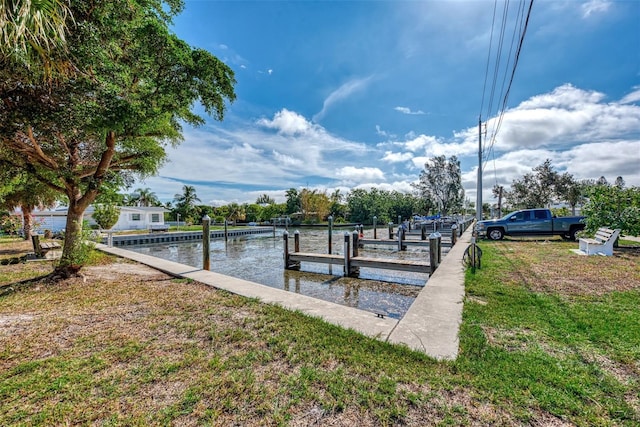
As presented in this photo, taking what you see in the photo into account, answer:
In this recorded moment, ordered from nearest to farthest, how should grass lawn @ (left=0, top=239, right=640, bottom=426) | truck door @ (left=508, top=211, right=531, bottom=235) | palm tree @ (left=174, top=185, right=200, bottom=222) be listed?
grass lawn @ (left=0, top=239, right=640, bottom=426) < truck door @ (left=508, top=211, right=531, bottom=235) < palm tree @ (left=174, top=185, right=200, bottom=222)

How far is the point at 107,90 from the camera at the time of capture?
15.9 feet

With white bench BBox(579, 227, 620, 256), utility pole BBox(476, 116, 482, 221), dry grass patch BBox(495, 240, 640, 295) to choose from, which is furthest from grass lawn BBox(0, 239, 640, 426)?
utility pole BBox(476, 116, 482, 221)

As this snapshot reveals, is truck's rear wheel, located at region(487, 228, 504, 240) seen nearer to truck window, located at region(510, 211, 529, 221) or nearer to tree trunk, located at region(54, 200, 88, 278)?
truck window, located at region(510, 211, 529, 221)

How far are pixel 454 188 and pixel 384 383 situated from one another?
138 ft

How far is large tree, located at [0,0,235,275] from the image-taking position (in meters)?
4.42

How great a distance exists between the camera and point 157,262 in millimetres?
9812

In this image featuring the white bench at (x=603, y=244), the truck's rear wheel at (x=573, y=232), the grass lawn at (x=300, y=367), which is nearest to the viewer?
the grass lawn at (x=300, y=367)

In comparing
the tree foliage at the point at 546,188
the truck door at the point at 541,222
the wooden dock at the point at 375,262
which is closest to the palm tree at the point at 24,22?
the wooden dock at the point at 375,262

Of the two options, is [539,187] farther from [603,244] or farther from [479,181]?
[603,244]

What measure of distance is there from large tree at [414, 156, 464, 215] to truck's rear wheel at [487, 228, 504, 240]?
2594 cm

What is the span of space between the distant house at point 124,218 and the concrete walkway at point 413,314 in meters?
30.0

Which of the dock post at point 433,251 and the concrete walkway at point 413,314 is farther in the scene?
the dock post at point 433,251

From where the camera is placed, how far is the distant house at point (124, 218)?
2877 cm

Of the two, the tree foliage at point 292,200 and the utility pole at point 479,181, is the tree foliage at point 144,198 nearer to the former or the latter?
the tree foliage at point 292,200
